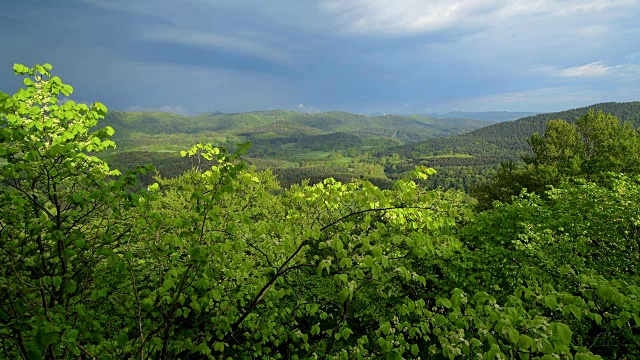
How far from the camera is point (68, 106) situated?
750 centimetres

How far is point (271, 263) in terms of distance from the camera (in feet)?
19.4

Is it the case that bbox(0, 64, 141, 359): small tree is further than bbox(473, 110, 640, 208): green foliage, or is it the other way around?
bbox(473, 110, 640, 208): green foliage

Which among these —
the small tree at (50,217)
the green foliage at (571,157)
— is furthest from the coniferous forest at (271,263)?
the green foliage at (571,157)

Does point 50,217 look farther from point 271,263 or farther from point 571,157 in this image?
point 571,157

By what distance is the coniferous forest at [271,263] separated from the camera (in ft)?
15.7

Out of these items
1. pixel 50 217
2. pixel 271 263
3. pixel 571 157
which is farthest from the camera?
pixel 571 157

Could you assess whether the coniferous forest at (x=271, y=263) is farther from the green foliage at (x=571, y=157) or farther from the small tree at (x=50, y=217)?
the green foliage at (x=571, y=157)

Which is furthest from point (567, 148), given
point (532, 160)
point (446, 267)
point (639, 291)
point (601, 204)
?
point (639, 291)

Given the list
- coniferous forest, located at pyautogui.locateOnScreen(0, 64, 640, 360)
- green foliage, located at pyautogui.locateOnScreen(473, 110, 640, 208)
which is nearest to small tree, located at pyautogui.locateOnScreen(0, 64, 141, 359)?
coniferous forest, located at pyautogui.locateOnScreen(0, 64, 640, 360)

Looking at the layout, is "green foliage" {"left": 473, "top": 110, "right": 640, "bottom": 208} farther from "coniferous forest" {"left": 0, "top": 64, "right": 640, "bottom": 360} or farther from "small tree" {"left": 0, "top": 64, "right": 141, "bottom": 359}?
"small tree" {"left": 0, "top": 64, "right": 141, "bottom": 359}

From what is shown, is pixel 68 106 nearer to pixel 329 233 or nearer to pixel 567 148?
pixel 329 233

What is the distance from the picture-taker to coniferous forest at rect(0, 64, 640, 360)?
480 cm

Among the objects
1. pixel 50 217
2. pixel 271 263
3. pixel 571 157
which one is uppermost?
pixel 50 217

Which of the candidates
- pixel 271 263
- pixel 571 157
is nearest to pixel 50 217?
pixel 271 263
